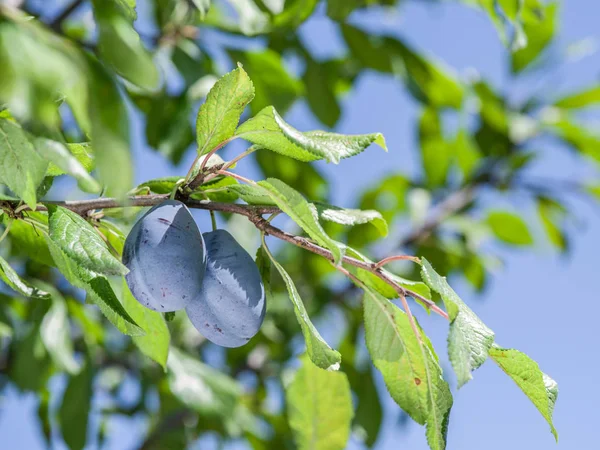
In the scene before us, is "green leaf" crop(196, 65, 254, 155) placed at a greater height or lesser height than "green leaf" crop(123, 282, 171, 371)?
greater

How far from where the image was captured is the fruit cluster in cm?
56

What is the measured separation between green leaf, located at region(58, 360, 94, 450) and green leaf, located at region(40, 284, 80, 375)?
0.22 metres

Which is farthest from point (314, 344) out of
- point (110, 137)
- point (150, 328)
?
point (110, 137)

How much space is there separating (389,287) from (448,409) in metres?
0.12

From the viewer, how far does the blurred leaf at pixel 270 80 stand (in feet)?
4.78

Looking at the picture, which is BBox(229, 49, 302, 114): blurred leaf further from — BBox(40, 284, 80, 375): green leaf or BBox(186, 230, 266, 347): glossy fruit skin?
BBox(186, 230, 266, 347): glossy fruit skin

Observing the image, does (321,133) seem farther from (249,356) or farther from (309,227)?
(249,356)

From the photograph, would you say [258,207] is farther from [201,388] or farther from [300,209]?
[201,388]

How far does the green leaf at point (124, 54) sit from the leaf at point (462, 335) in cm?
28

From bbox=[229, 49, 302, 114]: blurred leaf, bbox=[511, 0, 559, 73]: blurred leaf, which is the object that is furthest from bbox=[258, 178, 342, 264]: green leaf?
bbox=[511, 0, 559, 73]: blurred leaf

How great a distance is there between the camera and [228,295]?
0.59 metres

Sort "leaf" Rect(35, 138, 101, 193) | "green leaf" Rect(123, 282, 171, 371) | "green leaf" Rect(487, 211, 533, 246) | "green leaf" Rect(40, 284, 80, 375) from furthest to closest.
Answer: "green leaf" Rect(487, 211, 533, 246)
"green leaf" Rect(40, 284, 80, 375)
"green leaf" Rect(123, 282, 171, 371)
"leaf" Rect(35, 138, 101, 193)

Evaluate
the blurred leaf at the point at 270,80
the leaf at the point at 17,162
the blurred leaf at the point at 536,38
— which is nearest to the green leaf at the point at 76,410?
the blurred leaf at the point at 270,80

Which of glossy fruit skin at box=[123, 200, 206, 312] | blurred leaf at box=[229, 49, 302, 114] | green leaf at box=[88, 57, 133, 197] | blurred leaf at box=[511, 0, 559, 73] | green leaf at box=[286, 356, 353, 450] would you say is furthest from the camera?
blurred leaf at box=[511, 0, 559, 73]
